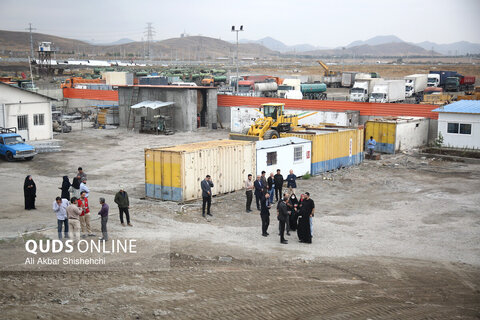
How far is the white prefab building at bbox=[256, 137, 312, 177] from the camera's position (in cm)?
2264

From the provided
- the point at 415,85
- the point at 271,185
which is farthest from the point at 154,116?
the point at 415,85

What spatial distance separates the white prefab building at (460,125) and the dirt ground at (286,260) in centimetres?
681

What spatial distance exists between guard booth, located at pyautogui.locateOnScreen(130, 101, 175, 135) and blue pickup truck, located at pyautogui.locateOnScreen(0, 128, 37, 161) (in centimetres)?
1291

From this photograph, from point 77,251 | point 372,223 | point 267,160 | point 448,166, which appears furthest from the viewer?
point 448,166

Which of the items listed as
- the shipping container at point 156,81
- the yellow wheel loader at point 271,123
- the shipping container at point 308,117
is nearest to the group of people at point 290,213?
the yellow wheel loader at point 271,123

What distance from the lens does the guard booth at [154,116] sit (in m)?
40.7

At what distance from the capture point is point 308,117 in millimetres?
37750

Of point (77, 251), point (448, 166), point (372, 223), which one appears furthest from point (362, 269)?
point (448, 166)

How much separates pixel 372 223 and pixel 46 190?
13135 millimetres

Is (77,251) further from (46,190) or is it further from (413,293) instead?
(46,190)

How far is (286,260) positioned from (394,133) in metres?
20.3

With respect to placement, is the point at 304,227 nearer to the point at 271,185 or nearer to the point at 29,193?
the point at 271,185

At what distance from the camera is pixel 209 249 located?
14.0m

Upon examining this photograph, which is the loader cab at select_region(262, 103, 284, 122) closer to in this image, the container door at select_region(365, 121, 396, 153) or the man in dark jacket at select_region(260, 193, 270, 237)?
the container door at select_region(365, 121, 396, 153)
